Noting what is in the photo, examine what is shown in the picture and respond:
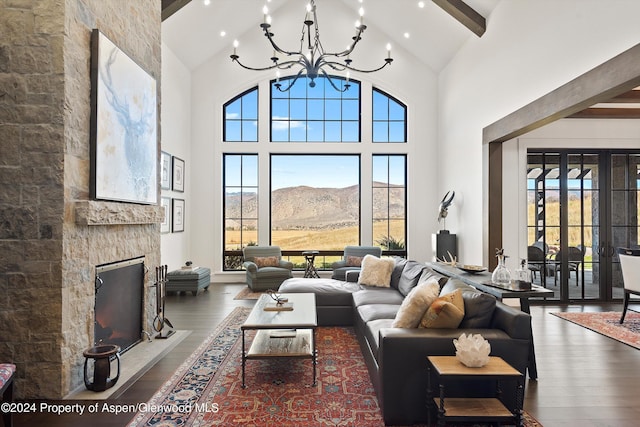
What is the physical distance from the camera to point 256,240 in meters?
8.53

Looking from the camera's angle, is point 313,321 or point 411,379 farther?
point 313,321

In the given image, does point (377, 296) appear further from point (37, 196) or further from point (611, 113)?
point (611, 113)

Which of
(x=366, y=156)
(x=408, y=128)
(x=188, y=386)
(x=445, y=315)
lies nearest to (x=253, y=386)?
(x=188, y=386)

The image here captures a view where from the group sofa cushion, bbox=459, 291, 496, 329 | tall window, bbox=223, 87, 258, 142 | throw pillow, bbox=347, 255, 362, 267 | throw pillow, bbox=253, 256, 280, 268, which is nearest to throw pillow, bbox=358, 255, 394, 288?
throw pillow, bbox=347, 255, 362, 267

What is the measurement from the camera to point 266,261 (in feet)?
24.1

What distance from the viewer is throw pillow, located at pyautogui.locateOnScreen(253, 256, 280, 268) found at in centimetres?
731

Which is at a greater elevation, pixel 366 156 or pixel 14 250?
pixel 366 156

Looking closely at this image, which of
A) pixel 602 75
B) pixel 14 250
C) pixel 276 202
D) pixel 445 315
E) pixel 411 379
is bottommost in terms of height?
pixel 411 379

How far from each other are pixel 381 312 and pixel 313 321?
722 millimetres

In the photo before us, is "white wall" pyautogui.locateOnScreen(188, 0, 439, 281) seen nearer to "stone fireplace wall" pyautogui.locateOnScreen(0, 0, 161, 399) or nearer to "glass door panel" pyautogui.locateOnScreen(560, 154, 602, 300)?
"glass door panel" pyautogui.locateOnScreen(560, 154, 602, 300)

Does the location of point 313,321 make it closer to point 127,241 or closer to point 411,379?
point 411,379

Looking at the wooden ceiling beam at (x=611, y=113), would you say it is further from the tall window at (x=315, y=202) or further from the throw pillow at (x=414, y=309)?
the throw pillow at (x=414, y=309)

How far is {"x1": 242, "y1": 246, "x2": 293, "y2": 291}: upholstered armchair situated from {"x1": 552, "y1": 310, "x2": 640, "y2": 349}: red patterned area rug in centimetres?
432

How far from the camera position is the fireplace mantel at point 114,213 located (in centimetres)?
301
